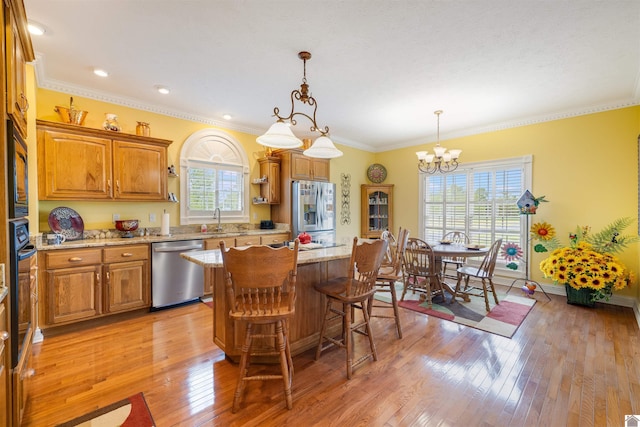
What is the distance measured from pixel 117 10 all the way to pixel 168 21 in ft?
1.10

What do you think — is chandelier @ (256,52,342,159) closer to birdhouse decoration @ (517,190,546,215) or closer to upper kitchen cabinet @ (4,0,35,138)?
upper kitchen cabinet @ (4,0,35,138)

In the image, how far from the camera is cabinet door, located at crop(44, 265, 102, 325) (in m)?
2.80

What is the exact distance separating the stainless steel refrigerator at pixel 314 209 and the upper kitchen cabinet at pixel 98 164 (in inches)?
77.7

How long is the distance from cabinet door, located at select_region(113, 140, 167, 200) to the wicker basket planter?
557cm

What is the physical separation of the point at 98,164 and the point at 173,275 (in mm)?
1584

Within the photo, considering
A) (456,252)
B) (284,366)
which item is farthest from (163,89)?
(456,252)

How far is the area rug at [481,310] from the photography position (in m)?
3.08

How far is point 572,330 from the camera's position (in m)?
2.96

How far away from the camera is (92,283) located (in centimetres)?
303

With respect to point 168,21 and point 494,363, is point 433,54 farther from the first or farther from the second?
point 494,363

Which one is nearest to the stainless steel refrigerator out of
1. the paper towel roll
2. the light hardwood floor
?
the paper towel roll

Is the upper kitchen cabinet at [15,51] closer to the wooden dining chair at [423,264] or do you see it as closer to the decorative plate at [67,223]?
the decorative plate at [67,223]

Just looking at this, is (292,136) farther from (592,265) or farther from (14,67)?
(592,265)

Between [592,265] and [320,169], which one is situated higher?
[320,169]
